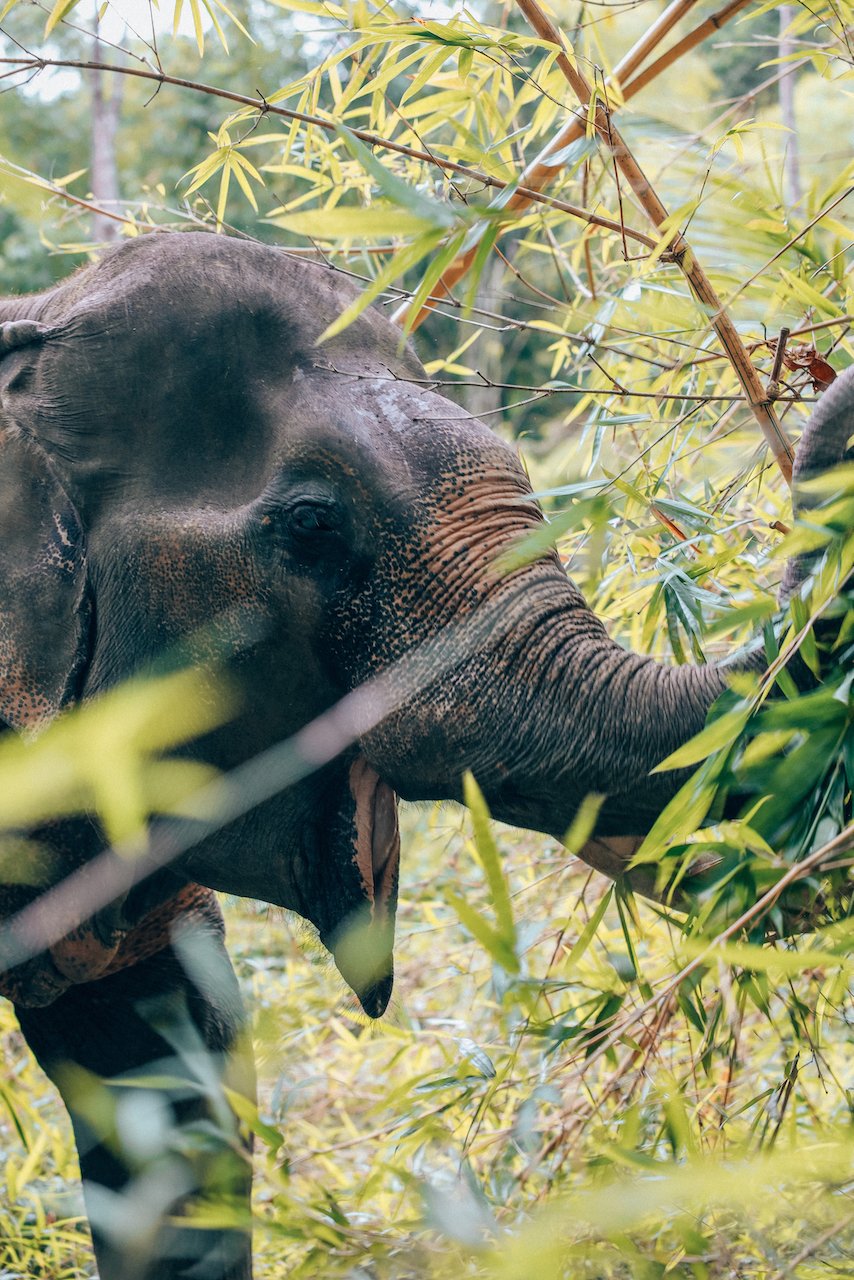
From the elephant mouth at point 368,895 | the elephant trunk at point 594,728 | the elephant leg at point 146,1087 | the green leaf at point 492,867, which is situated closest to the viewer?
the green leaf at point 492,867

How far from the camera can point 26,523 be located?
6.05 feet

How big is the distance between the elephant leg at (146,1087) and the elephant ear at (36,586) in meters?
0.56

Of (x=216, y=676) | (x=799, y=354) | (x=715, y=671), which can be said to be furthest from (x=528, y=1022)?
(x=799, y=354)

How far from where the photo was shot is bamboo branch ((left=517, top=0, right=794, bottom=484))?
4.98 ft

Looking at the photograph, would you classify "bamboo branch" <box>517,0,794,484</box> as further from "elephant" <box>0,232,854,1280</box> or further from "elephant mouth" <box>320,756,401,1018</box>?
"elephant mouth" <box>320,756,401,1018</box>

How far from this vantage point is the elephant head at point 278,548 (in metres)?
1.64

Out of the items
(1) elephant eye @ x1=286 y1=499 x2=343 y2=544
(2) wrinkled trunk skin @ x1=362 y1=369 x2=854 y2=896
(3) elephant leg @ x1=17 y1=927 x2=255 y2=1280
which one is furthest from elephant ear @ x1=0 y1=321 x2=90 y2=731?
(3) elephant leg @ x1=17 y1=927 x2=255 y2=1280

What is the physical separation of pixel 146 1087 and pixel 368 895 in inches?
20.1

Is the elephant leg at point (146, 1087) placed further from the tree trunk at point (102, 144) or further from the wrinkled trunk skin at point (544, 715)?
the tree trunk at point (102, 144)

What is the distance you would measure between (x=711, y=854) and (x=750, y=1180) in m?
0.50

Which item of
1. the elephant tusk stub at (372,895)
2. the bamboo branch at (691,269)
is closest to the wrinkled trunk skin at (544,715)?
the elephant tusk stub at (372,895)

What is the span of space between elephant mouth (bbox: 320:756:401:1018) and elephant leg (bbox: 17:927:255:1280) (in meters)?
0.33

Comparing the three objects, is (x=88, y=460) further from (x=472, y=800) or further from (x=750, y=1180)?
(x=750, y=1180)

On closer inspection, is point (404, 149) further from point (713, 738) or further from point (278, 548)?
point (713, 738)
